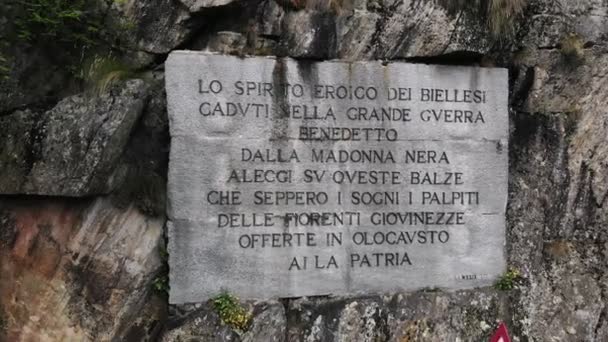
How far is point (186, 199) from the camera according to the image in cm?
443

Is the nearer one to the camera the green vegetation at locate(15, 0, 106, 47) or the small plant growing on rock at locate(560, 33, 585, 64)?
the green vegetation at locate(15, 0, 106, 47)

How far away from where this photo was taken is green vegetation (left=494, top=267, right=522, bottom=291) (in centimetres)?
504

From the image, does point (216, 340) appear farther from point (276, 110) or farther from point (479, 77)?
point (479, 77)

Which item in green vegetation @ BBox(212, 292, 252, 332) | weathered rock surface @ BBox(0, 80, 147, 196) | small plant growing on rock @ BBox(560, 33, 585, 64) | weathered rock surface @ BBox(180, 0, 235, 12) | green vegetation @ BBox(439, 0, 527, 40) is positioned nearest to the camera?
weathered rock surface @ BBox(0, 80, 147, 196)

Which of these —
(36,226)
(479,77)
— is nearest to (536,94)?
(479,77)

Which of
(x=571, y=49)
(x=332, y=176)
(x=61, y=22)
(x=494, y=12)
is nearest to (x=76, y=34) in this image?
(x=61, y=22)

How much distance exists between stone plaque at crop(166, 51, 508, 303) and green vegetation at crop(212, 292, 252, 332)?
0.10m

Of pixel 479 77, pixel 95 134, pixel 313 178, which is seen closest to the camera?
pixel 95 134

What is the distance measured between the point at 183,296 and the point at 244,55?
1.95 meters

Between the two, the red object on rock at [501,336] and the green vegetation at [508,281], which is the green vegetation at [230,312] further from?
the green vegetation at [508,281]

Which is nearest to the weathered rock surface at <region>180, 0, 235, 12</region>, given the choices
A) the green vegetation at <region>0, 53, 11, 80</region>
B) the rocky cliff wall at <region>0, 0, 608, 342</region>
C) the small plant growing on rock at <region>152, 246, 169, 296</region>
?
the rocky cliff wall at <region>0, 0, 608, 342</region>

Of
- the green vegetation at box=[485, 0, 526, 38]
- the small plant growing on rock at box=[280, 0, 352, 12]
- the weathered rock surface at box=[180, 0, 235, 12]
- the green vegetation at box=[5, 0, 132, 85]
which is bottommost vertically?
the green vegetation at box=[5, 0, 132, 85]

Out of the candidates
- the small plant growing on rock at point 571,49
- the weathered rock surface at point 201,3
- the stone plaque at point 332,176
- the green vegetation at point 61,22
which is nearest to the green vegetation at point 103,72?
the green vegetation at point 61,22

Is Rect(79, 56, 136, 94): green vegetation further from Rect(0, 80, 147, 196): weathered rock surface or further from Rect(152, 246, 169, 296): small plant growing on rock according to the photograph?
Rect(152, 246, 169, 296): small plant growing on rock
